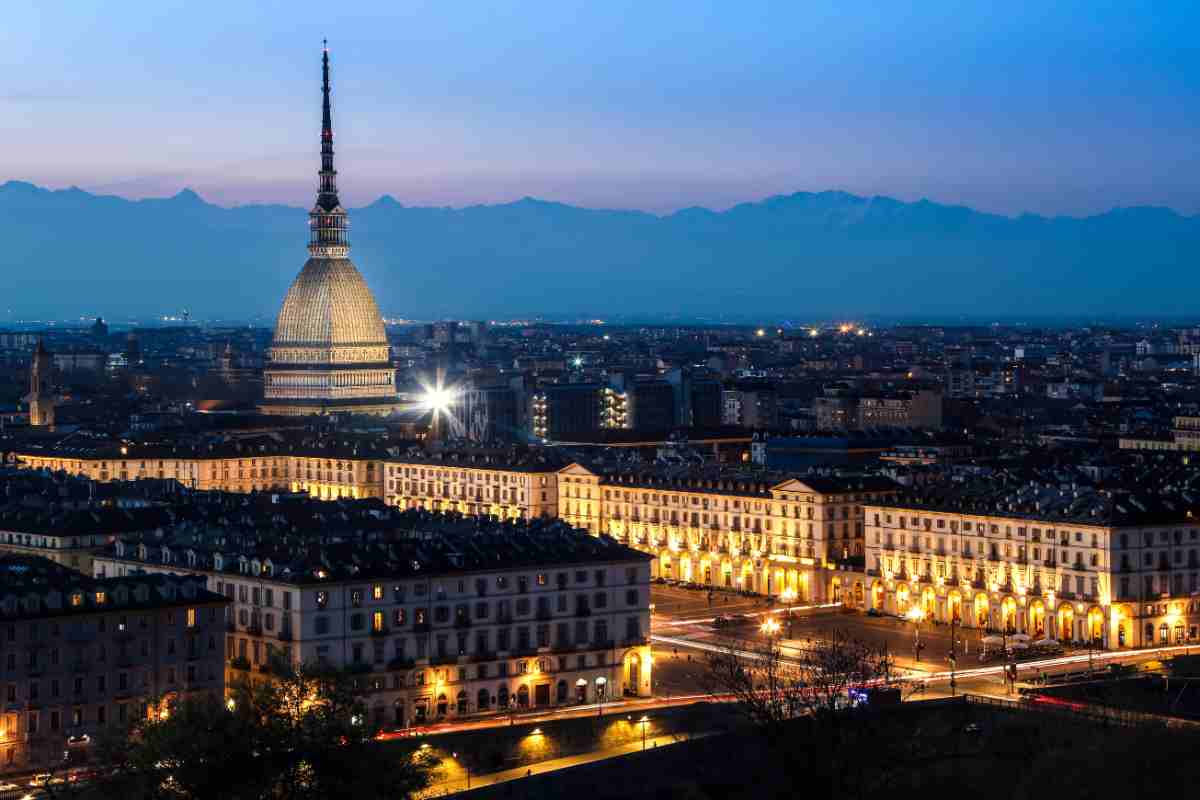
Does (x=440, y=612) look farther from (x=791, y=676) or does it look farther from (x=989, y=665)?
(x=989, y=665)

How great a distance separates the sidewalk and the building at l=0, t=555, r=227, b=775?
7.61 meters

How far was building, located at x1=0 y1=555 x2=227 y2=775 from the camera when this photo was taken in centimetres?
6700

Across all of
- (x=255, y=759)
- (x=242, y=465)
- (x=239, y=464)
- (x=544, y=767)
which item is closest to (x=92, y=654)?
(x=544, y=767)

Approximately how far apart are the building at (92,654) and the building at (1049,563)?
30.7 metres

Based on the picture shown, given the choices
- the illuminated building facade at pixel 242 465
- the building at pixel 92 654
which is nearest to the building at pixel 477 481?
the illuminated building facade at pixel 242 465

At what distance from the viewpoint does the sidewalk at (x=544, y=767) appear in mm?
64312

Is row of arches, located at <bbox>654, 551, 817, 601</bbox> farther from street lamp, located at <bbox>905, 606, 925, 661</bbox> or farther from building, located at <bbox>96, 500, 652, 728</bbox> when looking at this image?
building, located at <bbox>96, 500, 652, 728</bbox>

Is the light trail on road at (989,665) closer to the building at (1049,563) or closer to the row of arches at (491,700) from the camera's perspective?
the building at (1049,563)

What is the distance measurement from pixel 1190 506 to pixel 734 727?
94.6 feet

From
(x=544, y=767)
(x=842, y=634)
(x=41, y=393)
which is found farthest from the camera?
(x=41, y=393)

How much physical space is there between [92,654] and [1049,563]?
35504 mm

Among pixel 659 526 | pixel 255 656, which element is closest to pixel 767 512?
pixel 659 526

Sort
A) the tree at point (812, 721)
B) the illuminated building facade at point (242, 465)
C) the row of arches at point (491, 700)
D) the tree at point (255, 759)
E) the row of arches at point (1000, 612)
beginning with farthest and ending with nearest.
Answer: the illuminated building facade at point (242, 465) → the row of arches at point (1000, 612) → the row of arches at point (491, 700) → the tree at point (812, 721) → the tree at point (255, 759)

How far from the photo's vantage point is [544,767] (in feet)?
220
